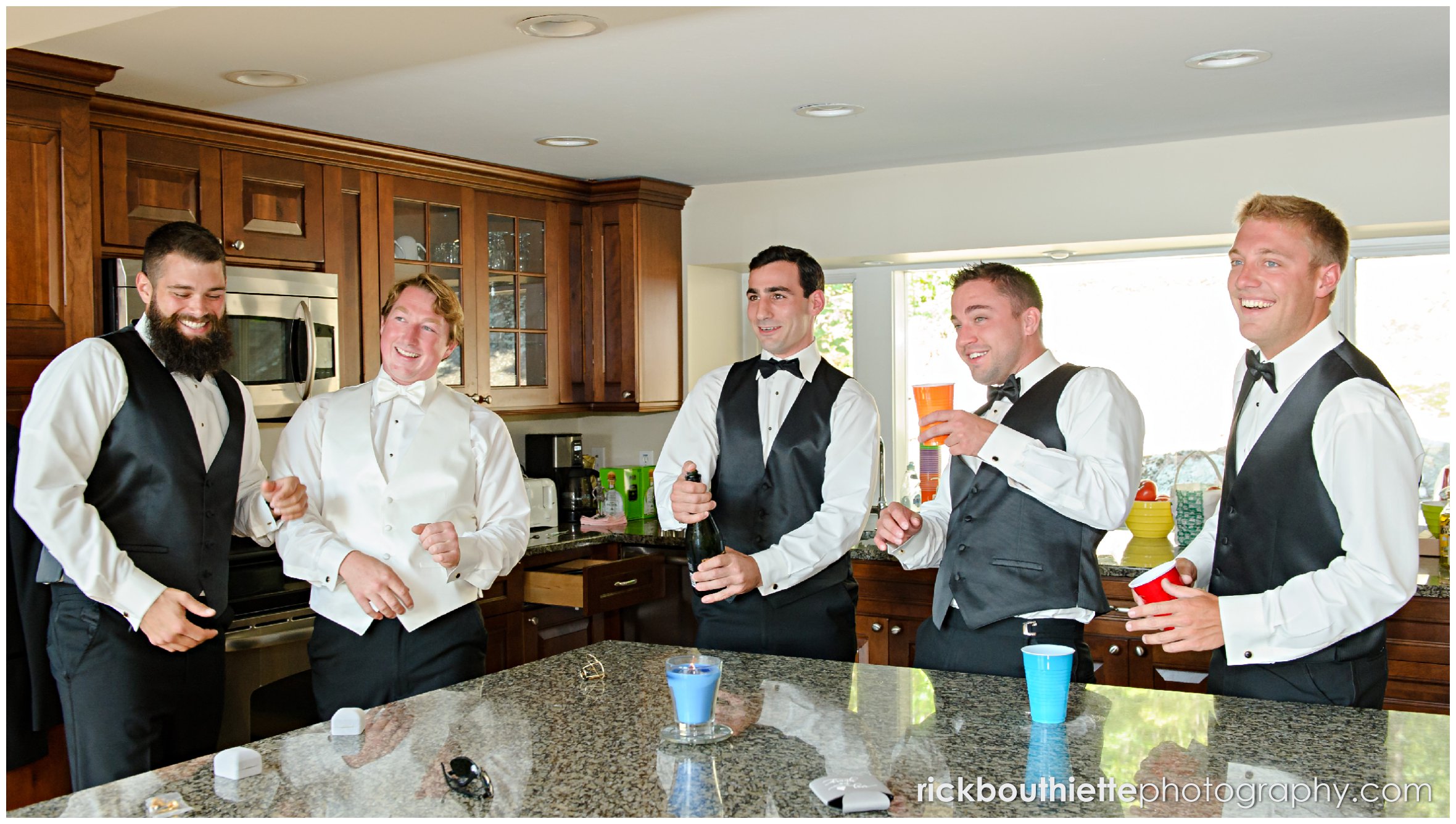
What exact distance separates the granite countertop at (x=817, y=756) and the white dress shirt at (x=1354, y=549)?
0.57ft

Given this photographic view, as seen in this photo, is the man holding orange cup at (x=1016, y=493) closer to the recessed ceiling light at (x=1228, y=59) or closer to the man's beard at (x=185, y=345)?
the recessed ceiling light at (x=1228, y=59)

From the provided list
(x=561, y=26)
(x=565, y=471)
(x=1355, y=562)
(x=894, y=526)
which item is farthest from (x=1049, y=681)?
(x=565, y=471)

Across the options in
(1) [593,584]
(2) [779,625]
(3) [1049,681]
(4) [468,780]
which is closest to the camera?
(4) [468,780]

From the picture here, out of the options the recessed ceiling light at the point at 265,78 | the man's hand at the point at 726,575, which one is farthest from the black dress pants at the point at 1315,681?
the recessed ceiling light at the point at 265,78

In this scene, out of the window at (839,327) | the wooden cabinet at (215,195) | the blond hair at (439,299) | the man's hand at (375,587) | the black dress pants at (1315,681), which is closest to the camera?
the black dress pants at (1315,681)

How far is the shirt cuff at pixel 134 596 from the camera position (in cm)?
254

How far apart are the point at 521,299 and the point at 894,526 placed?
2.64 metres

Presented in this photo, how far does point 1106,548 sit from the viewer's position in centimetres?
410

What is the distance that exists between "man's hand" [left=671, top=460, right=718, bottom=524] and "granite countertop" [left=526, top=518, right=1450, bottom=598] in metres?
1.02

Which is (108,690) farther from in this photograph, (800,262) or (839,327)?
(839,327)

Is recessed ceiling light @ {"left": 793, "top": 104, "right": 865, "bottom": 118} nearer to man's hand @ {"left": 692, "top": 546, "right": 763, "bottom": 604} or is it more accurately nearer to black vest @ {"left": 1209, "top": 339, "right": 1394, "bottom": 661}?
man's hand @ {"left": 692, "top": 546, "right": 763, "bottom": 604}

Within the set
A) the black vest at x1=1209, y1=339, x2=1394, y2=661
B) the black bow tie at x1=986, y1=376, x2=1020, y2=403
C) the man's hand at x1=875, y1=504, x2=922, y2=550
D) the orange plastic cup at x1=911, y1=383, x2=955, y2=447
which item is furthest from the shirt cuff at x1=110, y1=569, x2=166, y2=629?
the black vest at x1=1209, y1=339, x2=1394, y2=661

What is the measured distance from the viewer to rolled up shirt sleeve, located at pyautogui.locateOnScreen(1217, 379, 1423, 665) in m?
1.97

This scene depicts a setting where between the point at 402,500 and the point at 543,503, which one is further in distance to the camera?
the point at 543,503
